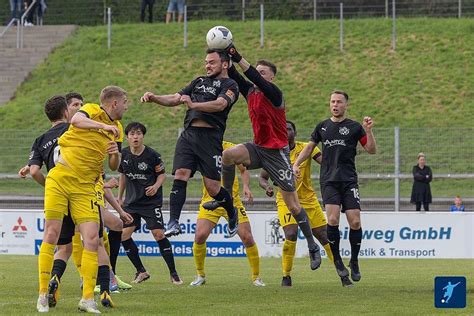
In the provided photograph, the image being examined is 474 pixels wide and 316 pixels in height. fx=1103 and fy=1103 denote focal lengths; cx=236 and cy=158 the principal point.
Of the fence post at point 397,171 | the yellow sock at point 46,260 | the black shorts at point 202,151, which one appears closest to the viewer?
the yellow sock at point 46,260

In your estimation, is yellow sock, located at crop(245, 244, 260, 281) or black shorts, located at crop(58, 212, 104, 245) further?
yellow sock, located at crop(245, 244, 260, 281)

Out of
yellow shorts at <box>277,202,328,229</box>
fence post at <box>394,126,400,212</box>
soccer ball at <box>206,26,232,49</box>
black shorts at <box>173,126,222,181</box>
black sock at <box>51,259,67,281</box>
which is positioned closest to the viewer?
black sock at <box>51,259,67,281</box>

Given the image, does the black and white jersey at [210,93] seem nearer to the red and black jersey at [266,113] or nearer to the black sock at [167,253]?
the red and black jersey at [266,113]

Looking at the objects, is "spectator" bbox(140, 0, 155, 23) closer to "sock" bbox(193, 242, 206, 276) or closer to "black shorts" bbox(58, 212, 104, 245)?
"sock" bbox(193, 242, 206, 276)

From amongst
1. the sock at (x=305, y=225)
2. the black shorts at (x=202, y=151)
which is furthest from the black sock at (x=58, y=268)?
the sock at (x=305, y=225)

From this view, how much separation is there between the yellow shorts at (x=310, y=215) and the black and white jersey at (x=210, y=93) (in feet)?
7.76

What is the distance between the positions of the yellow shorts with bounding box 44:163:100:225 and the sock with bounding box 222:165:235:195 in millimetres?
3397

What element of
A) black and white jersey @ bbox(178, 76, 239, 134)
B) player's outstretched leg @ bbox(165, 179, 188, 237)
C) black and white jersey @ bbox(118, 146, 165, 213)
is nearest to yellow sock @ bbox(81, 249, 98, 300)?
player's outstretched leg @ bbox(165, 179, 188, 237)

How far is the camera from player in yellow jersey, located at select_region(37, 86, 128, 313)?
416 inches

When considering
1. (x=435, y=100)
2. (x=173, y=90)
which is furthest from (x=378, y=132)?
(x=173, y=90)

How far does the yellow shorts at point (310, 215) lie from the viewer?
15.0 meters

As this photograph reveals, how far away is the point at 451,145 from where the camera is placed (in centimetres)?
2773

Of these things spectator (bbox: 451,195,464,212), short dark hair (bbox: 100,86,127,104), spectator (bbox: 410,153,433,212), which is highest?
short dark hair (bbox: 100,86,127,104)

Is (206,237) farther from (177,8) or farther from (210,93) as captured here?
(177,8)
